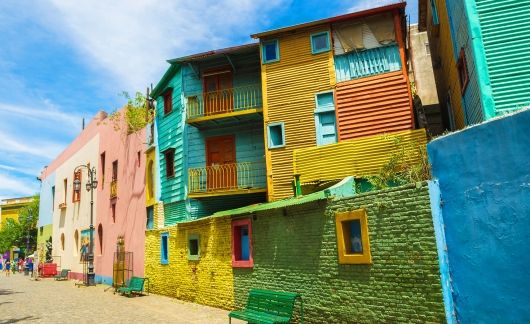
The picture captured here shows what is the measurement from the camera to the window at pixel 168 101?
18.7 m

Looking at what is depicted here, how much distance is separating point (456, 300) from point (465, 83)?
18.6ft

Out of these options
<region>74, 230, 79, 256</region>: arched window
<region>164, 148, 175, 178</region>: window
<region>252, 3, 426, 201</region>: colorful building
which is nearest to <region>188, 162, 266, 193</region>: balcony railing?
<region>252, 3, 426, 201</region>: colorful building

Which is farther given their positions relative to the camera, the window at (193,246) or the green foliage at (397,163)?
→ the window at (193,246)

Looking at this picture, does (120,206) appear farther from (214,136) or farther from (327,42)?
(327,42)

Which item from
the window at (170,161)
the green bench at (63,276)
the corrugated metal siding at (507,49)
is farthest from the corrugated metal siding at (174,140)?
the green bench at (63,276)

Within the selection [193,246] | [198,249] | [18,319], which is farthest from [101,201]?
[18,319]

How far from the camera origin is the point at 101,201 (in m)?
24.5

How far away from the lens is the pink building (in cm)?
1948

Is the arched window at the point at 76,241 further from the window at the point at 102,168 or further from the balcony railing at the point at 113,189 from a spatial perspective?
the balcony railing at the point at 113,189

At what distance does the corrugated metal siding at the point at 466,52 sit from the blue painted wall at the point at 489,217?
263 cm

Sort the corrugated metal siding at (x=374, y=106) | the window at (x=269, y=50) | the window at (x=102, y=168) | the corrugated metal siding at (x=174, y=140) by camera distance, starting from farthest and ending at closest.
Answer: the window at (x=102, y=168), the corrugated metal siding at (x=174, y=140), the window at (x=269, y=50), the corrugated metal siding at (x=374, y=106)

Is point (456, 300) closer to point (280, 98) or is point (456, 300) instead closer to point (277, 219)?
point (277, 219)

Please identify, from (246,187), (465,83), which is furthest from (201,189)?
(465,83)

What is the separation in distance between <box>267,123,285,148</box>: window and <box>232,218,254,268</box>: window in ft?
13.0
